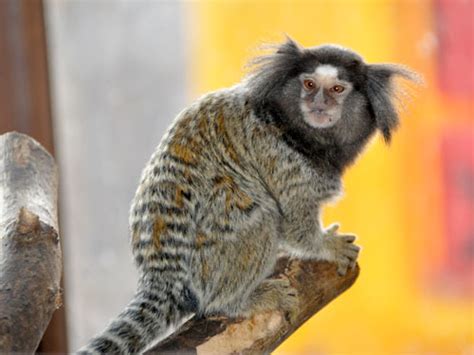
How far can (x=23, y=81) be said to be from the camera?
3959mm

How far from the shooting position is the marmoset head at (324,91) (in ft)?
8.32

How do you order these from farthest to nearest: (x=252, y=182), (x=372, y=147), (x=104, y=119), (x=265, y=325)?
1. (x=104, y=119)
2. (x=372, y=147)
3. (x=252, y=182)
4. (x=265, y=325)

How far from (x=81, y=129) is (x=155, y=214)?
6.68ft

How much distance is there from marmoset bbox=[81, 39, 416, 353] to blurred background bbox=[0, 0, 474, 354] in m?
1.20

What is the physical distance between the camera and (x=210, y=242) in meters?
2.37

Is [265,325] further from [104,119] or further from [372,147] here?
[104,119]

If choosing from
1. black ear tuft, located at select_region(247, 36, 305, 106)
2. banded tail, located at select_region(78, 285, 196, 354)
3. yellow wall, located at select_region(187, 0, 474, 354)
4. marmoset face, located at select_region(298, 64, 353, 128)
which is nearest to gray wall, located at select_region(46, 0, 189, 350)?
yellow wall, located at select_region(187, 0, 474, 354)

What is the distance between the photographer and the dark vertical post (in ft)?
12.9

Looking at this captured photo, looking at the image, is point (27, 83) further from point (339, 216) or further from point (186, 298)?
point (186, 298)

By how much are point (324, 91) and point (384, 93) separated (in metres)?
0.21

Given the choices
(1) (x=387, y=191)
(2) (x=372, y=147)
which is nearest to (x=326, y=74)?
(2) (x=372, y=147)

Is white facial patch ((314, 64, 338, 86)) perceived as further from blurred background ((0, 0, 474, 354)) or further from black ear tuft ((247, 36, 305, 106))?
blurred background ((0, 0, 474, 354))

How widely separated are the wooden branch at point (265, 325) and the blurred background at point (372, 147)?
4.00 feet

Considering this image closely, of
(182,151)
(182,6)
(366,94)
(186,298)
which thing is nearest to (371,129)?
(366,94)
